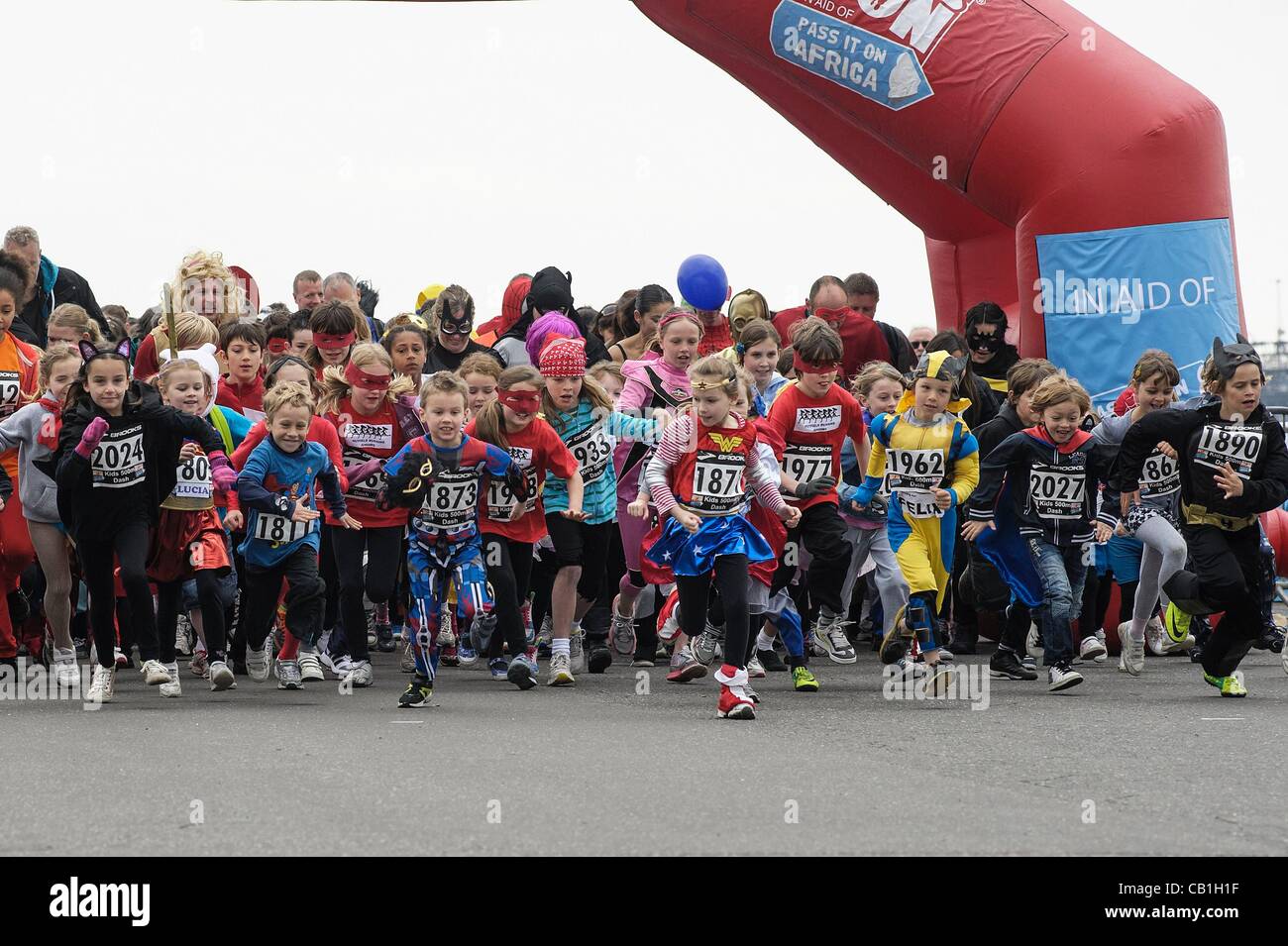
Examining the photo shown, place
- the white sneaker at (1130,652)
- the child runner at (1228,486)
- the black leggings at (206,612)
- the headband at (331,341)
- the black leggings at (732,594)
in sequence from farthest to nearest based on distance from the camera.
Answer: the headband at (331,341)
the white sneaker at (1130,652)
the black leggings at (206,612)
the child runner at (1228,486)
the black leggings at (732,594)

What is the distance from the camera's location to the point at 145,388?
9383 millimetres

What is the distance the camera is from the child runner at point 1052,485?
10.3 meters

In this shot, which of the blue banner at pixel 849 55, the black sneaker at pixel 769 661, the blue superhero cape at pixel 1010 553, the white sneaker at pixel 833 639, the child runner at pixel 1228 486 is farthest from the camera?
the blue banner at pixel 849 55

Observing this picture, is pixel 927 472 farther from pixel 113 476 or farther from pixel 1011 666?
pixel 113 476

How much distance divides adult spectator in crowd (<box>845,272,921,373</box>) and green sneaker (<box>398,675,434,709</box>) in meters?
5.44

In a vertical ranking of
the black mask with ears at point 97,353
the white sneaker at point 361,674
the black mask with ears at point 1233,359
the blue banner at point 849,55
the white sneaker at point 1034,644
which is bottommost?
the white sneaker at point 1034,644

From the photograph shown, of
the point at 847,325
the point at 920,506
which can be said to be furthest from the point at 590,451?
the point at 847,325

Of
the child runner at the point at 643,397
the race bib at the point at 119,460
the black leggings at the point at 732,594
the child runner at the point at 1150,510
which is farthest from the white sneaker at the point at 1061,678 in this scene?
the race bib at the point at 119,460

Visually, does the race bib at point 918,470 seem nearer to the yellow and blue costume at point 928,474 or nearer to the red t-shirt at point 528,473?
the yellow and blue costume at point 928,474

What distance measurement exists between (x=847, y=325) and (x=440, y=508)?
15.7 feet

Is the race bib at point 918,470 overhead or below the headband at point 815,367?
below

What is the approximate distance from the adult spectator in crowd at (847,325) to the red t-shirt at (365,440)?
3.64 m

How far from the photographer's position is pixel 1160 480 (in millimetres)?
11320

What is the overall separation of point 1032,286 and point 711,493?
5.44 m
